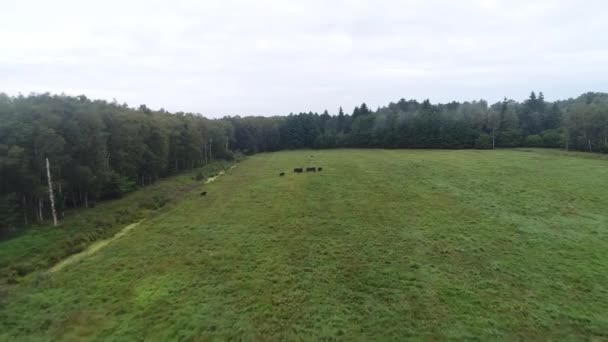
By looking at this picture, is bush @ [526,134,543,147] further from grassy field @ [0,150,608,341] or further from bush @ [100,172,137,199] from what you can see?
bush @ [100,172,137,199]

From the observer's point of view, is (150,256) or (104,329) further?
(150,256)

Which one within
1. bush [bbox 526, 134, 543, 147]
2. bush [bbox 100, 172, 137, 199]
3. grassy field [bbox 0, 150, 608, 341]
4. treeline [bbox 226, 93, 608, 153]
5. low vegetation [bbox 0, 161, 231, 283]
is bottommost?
grassy field [bbox 0, 150, 608, 341]

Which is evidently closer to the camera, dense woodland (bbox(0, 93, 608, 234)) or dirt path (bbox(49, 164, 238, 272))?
dirt path (bbox(49, 164, 238, 272))

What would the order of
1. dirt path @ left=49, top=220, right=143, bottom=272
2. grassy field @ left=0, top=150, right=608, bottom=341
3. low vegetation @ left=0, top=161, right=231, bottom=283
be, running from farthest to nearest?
dirt path @ left=49, top=220, right=143, bottom=272 < low vegetation @ left=0, top=161, right=231, bottom=283 < grassy field @ left=0, top=150, right=608, bottom=341

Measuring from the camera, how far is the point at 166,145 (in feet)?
173

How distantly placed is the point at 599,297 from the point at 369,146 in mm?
87071

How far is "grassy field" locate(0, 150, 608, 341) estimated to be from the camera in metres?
12.6

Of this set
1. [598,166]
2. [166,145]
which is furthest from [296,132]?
[598,166]

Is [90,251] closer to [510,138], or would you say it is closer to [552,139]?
[510,138]

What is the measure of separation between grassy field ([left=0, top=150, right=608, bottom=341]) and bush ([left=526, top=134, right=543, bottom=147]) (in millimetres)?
53197

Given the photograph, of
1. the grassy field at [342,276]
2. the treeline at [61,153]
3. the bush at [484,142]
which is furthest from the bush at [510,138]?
the treeline at [61,153]

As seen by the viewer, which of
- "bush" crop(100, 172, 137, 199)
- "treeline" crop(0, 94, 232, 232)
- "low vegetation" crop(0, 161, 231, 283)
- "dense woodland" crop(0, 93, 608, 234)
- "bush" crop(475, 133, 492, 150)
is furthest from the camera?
"bush" crop(475, 133, 492, 150)

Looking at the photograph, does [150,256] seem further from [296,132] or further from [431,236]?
[296,132]

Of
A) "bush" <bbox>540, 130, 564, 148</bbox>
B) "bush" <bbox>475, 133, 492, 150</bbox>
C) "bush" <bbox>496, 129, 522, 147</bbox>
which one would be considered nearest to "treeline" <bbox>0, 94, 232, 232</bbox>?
"bush" <bbox>475, 133, 492, 150</bbox>
